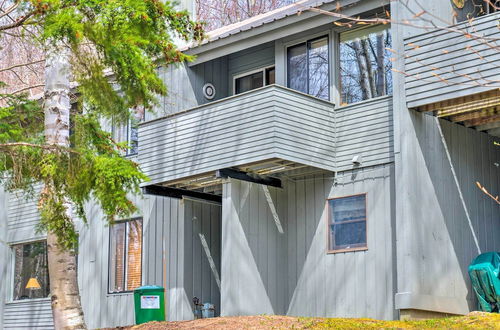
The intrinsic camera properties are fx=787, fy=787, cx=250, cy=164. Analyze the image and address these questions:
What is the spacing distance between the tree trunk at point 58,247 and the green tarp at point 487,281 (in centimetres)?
677

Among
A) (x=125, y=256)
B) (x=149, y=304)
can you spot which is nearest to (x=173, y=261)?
(x=125, y=256)

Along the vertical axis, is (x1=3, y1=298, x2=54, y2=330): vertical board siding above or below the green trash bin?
below

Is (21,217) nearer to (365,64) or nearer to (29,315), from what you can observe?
(29,315)

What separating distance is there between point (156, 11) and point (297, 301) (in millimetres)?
6865

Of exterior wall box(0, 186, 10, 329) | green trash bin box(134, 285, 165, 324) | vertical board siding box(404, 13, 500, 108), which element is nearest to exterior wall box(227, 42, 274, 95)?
vertical board siding box(404, 13, 500, 108)

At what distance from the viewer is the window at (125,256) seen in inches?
728

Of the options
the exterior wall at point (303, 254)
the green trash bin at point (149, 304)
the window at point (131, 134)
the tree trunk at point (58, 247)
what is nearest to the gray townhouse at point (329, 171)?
the exterior wall at point (303, 254)

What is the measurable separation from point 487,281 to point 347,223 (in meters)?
2.93

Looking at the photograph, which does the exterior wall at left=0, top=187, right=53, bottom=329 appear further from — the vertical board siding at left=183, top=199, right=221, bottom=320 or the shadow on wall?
the shadow on wall

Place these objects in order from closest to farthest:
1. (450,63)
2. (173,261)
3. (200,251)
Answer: (450,63) → (173,261) → (200,251)

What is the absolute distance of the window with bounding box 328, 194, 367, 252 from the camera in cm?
1498

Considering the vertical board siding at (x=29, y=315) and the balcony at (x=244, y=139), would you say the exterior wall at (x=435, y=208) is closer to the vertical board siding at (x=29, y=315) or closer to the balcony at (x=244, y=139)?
the balcony at (x=244, y=139)

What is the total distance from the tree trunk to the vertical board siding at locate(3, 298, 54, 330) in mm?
9222

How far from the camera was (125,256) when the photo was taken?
1881cm
